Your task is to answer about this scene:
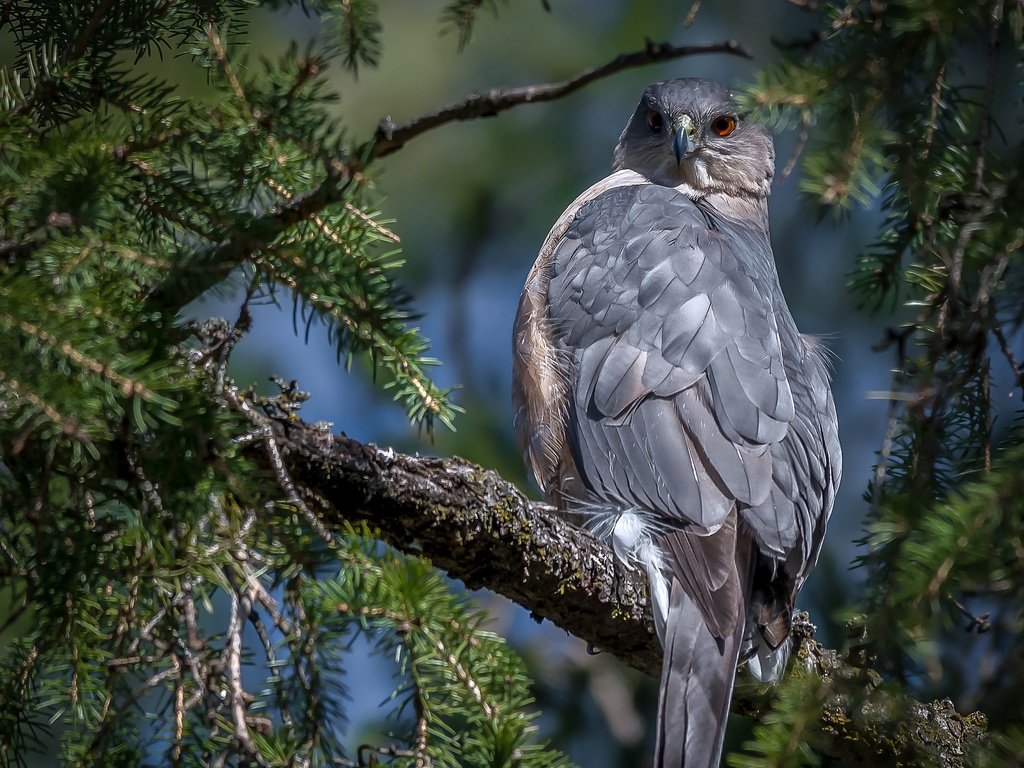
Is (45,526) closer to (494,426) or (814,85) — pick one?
(814,85)

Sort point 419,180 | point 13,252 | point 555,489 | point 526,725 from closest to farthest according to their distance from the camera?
point 13,252, point 526,725, point 555,489, point 419,180

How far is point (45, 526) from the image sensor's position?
1.79 m

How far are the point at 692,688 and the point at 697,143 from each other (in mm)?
3168

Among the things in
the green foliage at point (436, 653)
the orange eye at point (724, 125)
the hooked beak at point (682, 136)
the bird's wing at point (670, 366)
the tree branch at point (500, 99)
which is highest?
the orange eye at point (724, 125)

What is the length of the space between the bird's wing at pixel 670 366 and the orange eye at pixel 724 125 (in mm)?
1035

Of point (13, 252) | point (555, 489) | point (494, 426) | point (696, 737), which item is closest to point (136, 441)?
point (13, 252)

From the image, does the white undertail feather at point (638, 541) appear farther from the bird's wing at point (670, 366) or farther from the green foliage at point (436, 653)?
the green foliage at point (436, 653)

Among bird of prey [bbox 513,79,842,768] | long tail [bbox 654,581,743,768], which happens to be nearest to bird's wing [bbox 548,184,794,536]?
bird of prey [bbox 513,79,842,768]

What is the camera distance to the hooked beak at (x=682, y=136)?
5117 mm

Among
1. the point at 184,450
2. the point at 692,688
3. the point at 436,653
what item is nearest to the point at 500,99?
the point at 184,450

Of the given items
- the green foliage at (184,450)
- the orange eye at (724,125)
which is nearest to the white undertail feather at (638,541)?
the green foliage at (184,450)

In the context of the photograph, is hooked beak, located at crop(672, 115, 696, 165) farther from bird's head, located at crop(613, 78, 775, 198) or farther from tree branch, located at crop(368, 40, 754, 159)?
tree branch, located at crop(368, 40, 754, 159)

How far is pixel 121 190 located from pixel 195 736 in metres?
1.16

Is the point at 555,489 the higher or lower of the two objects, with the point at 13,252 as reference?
higher
